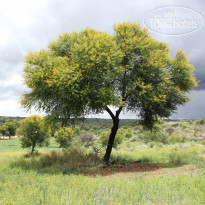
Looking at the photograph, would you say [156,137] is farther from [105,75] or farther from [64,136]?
[105,75]

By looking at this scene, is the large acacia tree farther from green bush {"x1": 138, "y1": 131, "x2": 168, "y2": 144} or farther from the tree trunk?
green bush {"x1": 138, "y1": 131, "x2": 168, "y2": 144}

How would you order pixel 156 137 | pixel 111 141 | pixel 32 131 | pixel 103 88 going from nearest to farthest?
pixel 103 88 < pixel 111 141 < pixel 32 131 < pixel 156 137

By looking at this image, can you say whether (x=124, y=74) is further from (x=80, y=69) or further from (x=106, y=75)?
(x=80, y=69)

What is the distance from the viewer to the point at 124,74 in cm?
1424

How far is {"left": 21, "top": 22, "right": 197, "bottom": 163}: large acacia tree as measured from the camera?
37.4 feet

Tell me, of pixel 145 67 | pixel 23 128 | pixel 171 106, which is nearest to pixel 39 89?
pixel 145 67

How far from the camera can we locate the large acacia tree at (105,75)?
11.4 meters

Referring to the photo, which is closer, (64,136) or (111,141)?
(111,141)

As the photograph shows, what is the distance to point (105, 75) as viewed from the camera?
11828mm

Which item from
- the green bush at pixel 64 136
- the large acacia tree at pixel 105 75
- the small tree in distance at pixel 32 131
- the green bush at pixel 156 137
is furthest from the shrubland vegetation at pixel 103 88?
the green bush at pixel 64 136

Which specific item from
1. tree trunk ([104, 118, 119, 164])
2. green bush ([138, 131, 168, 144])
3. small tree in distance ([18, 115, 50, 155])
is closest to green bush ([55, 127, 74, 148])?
green bush ([138, 131, 168, 144])

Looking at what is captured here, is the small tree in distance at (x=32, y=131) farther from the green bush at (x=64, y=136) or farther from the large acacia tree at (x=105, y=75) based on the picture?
the green bush at (x=64, y=136)

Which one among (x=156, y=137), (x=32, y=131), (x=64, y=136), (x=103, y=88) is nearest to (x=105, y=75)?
(x=103, y=88)

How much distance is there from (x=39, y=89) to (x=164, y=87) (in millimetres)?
8763
